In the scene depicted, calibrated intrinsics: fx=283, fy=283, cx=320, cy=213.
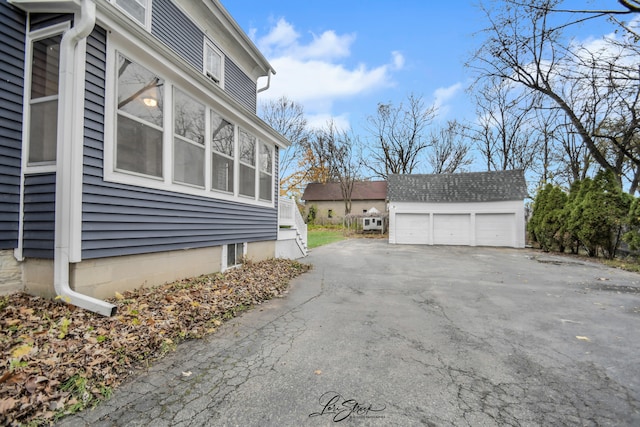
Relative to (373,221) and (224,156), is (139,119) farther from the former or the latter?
(373,221)

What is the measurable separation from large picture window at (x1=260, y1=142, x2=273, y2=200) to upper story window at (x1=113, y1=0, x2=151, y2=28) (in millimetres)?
3732

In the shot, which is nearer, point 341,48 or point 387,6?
point 387,6

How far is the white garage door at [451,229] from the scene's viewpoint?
18391 mm

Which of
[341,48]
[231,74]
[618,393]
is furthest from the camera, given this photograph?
[341,48]

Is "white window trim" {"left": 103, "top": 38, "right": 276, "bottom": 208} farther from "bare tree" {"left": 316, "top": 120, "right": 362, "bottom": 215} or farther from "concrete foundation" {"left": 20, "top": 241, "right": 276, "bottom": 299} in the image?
"bare tree" {"left": 316, "top": 120, "right": 362, "bottom": 215}

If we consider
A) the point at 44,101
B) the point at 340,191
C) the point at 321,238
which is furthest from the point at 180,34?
the point at 340,191

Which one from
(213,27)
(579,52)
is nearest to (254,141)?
(213,27)

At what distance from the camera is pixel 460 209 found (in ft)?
60.6

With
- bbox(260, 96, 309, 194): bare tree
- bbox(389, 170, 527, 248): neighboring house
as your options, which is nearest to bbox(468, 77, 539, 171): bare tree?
bbox(389, 170, 527, 248): neighboring house

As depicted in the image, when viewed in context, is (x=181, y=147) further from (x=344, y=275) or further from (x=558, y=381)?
(x=558, y=381)

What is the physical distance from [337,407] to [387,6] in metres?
11.6

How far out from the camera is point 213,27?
847 cm

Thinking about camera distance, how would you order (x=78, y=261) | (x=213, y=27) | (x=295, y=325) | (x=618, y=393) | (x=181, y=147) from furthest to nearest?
1. (x=213, y=27)
2. (x=181, y=147)
3. (x=295, y=325)
4. (x=78, y=261)
5. (x=618, y=393)

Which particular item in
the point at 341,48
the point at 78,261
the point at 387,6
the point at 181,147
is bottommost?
the point at 78,261
